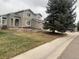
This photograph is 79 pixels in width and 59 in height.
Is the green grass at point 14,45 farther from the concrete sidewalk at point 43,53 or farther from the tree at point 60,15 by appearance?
the tree at point 60,15

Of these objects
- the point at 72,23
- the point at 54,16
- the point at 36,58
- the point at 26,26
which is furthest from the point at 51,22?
the point at 36,58

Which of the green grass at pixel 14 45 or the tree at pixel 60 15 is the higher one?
the tree at pixel 60 15

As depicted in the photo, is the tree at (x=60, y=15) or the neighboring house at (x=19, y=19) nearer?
the tree at (x=60, y=15)

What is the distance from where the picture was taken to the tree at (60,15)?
118 feet

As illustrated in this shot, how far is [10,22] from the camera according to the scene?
139 ft

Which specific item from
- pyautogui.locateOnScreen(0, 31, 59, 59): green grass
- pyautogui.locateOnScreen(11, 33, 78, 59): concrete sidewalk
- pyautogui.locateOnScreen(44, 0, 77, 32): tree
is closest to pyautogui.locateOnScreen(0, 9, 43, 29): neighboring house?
pyautogui.locateOnScreen(44, 0, 77, 32): tree

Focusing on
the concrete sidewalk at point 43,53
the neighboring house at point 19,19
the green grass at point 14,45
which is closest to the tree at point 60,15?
the neighboring house at point 19,19

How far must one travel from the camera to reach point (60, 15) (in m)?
36.2

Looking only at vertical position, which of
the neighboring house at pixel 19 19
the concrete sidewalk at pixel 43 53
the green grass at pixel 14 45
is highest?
the neighboring house at pixel 19 19

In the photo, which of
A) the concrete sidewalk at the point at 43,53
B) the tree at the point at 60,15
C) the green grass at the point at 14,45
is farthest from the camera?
the tree at the point at 60,15

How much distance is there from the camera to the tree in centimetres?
3597

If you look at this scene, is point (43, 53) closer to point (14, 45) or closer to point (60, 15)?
point (14, 45)

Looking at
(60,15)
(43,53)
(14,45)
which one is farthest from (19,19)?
(43,53)

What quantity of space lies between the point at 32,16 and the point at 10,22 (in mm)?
7290
